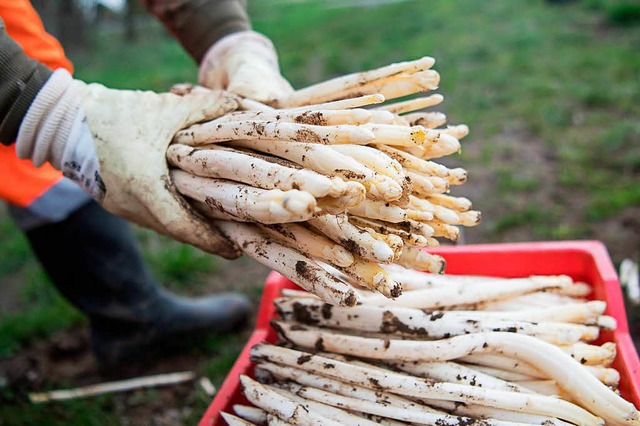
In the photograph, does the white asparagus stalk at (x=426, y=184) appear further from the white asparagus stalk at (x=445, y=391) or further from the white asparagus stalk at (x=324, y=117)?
the white asparagus stalk at (x=445, y=391)

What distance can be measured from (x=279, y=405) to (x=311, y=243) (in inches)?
15.9

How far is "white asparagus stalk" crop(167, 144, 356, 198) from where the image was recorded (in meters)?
1.15

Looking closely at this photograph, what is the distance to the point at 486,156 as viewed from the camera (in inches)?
157

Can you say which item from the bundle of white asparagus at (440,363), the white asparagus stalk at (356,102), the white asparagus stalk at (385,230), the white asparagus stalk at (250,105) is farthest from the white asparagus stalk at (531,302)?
the white asparagus stalk at (250,105)

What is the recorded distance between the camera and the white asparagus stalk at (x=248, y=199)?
113 centimetres

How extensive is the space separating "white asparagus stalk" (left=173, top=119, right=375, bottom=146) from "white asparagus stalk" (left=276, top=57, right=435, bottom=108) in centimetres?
27

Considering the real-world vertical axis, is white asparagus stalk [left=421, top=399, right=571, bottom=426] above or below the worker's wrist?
below

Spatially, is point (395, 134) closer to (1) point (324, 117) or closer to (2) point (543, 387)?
(1) point (324, 117)

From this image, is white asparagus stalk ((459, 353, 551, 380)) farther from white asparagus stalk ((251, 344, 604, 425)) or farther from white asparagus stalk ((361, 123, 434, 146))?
white asparagus stalk ((361, 123, 434, 146))

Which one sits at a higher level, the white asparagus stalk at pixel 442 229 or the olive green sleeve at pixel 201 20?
the olive green sleeve at pixel 201 20

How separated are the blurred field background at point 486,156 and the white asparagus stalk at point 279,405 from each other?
998 millimetres

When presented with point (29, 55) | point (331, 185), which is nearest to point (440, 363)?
point (331, 185)

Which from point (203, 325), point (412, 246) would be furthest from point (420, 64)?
point (203, 325)

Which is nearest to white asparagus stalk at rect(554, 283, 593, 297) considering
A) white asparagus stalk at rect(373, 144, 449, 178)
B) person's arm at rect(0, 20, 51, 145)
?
white asparagus stalk at rect(373, 144, 449, 178)
